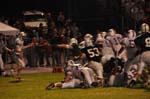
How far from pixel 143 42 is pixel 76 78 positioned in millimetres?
2579

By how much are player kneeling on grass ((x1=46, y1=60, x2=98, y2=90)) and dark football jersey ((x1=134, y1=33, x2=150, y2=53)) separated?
1854mm

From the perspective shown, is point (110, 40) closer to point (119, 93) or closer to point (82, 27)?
point (119, 93)

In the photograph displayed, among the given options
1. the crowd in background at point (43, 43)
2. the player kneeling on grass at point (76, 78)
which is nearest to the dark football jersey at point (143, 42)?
the player kneeling on grass at point (76, 78)

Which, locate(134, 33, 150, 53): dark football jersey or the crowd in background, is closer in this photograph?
locate(134, 33, 150, 53): dark football jersey

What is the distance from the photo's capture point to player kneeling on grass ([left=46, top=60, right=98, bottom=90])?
1870 cm

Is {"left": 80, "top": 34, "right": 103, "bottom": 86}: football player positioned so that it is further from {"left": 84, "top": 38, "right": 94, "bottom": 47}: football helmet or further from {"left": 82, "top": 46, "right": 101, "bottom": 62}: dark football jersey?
{"left": 84, "top": 38, "right": 94, "bottom": 47}: football helmet

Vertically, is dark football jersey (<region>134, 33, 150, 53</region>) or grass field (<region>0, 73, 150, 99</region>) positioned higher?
dark football jersey (<region>134, 33, 150, 53</region>)

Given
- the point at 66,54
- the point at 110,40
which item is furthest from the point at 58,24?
the point at 110,40

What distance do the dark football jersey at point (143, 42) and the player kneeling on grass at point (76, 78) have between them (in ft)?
6.08

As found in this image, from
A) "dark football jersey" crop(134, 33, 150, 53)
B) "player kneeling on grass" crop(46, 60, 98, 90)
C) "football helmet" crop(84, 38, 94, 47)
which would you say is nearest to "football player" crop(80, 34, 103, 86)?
"player kneeling on grass" crop(46, 60, 98, 90)

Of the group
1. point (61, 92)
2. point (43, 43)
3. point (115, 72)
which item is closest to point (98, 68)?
point (115, 72)

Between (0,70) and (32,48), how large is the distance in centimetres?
340

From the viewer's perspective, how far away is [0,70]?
25.8 m

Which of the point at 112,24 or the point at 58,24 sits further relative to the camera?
the point at 112,24
